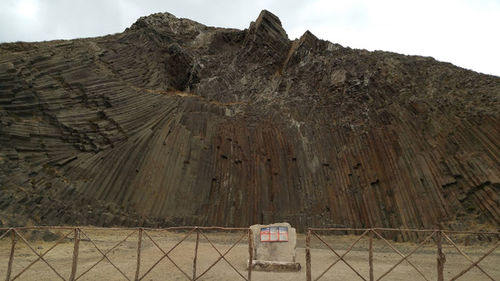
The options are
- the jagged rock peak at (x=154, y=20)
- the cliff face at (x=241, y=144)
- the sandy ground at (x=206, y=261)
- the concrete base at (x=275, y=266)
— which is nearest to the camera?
the sandy ground at (x=206, y=261)

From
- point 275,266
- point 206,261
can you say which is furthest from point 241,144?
point 275,266

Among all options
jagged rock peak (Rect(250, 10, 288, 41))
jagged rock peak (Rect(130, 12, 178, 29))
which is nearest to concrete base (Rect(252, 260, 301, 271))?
jagged rock peak (Rect(250, 10, 288, 41))

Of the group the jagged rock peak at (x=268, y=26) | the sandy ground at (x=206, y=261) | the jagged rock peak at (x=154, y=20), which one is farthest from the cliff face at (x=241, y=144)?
the jagged rock peak at (x=268, y=26)

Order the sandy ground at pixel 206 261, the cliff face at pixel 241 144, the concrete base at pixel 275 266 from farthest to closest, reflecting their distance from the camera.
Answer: the cliff face at pixel 241 144 < the concrete base at pixel 275 266 < the sandy ground at pixel 206 261

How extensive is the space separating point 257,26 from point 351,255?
2268 cm

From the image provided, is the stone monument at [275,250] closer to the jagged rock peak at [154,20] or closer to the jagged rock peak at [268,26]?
the jagged rock peak at [268,26]

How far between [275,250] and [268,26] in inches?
987

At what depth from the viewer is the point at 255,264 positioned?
11.1m

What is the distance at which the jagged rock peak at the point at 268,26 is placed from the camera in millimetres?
32125

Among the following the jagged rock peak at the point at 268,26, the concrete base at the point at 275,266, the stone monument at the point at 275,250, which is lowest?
the concrete base at the point at 275,266

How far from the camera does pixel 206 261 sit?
12445 millimetres

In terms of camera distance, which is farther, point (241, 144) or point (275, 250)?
point (241, 144)

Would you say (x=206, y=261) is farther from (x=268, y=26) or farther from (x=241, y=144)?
(x=268, y=26)

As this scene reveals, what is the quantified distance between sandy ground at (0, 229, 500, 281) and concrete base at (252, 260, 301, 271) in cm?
28
